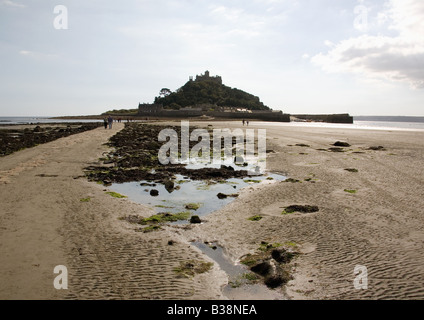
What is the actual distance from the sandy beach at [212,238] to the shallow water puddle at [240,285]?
0.18m

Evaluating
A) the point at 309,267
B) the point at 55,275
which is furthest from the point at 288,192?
the point at 55,275

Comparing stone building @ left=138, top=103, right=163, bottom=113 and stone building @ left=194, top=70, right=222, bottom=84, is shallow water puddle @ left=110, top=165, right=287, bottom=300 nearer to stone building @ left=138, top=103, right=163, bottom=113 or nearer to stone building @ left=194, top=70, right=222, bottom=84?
stone building @ left=138, top=103, right=163, bottom=113

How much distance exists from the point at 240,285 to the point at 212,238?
7.49ft

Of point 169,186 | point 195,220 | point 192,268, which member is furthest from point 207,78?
point 192,268

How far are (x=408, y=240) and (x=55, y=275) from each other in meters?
7.21

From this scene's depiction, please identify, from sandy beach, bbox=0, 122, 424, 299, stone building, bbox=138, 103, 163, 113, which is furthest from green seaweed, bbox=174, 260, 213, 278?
stone building, bbox=138, 103, 163, 113

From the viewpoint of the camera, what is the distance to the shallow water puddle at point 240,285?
5.23 metres

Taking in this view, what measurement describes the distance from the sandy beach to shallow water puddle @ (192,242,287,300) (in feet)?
0.58

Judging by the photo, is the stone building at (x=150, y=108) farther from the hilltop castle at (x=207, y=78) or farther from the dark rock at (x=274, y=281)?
the dark rock at (x=274, y=281)

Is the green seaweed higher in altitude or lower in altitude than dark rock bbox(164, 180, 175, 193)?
lower

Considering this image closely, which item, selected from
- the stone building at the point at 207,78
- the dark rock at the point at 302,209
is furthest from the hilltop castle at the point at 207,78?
the dark rock at the point at 302,209

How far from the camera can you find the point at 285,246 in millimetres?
7109

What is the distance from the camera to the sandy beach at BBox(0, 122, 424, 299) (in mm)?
5262
